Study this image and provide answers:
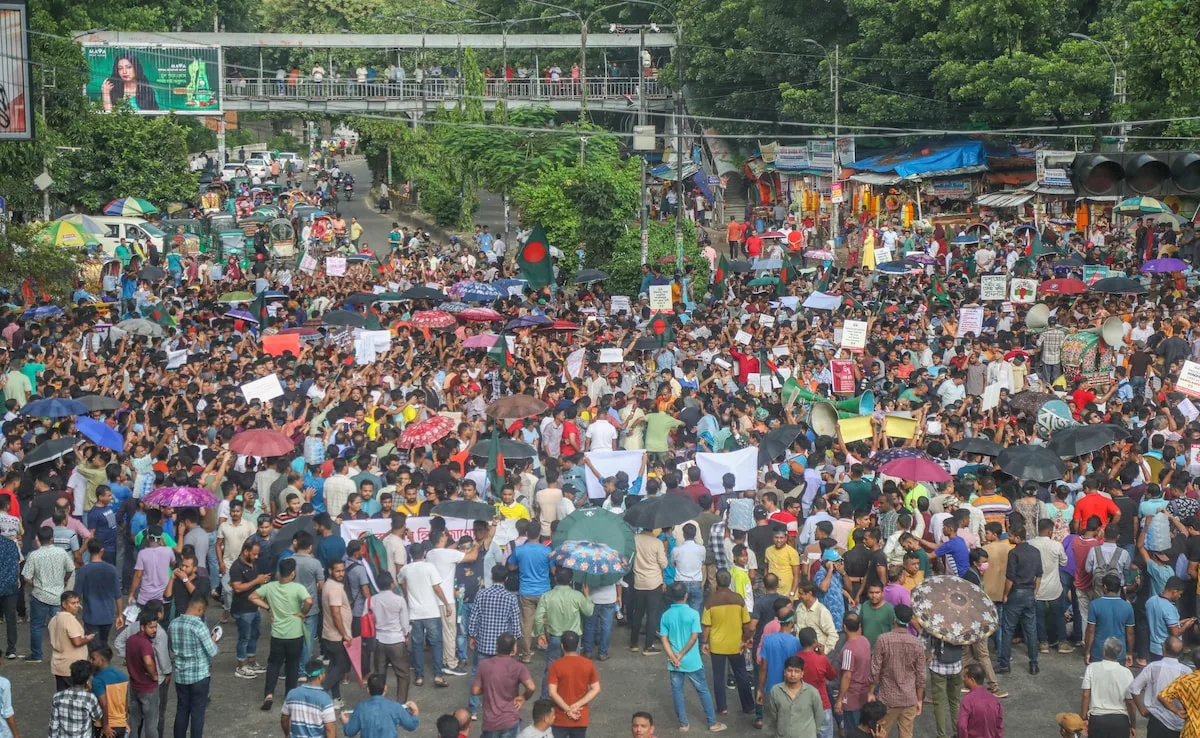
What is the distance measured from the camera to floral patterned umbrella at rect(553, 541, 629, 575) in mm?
12133

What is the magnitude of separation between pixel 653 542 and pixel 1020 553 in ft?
9.80

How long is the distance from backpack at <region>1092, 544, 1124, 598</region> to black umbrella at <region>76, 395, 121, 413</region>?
10.3 metres

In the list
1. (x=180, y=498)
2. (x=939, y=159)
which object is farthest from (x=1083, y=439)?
(x=939, y=159)

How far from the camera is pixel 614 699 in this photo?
1256 centimetres

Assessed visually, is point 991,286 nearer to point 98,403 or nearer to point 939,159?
point 98,403

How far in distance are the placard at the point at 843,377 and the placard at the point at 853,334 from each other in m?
1.12

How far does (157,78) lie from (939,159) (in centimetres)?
2706

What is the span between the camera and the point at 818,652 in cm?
1089

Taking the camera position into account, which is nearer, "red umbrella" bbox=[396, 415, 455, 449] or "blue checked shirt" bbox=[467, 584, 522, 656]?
"blue checked shirt" bbox=[467, 584, 522, 656]

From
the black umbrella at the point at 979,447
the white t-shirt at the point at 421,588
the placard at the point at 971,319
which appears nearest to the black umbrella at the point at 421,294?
the placard at the point at 971,319

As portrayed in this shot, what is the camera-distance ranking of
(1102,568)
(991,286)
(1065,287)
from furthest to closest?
(1065,287)
(991,286)
(1102,568)

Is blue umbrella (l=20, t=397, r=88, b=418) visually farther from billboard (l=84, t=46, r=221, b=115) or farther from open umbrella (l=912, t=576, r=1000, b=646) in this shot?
billboard (l=84, t=46, r=221, b=115)

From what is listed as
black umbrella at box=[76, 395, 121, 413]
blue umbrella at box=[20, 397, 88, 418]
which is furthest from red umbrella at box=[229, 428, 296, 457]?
black umbrella at box=[76, 395, 121, 413]

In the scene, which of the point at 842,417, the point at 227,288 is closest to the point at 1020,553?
the point at 842,417
